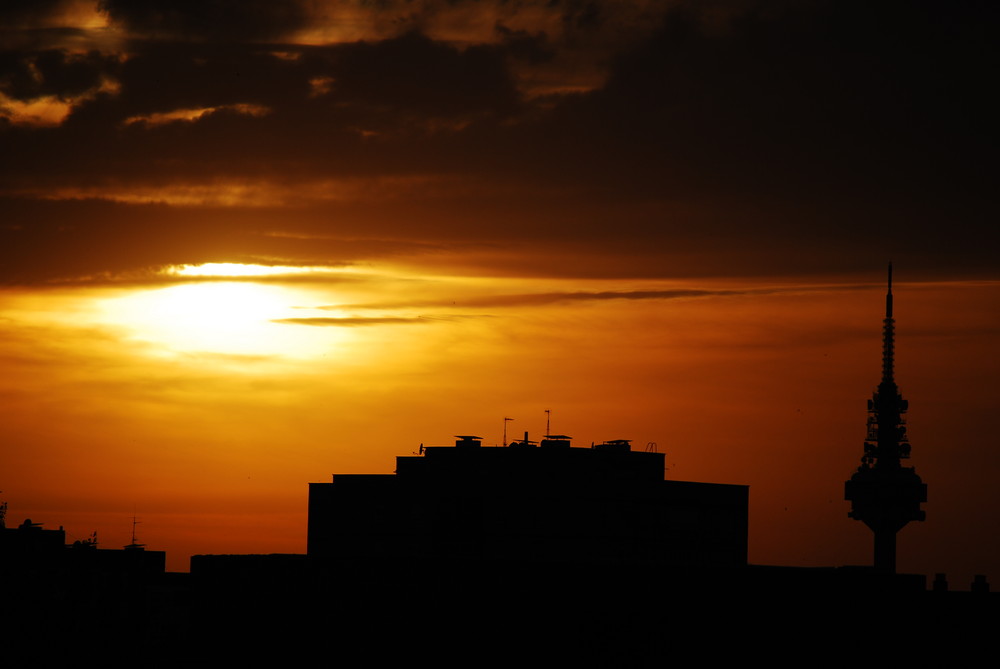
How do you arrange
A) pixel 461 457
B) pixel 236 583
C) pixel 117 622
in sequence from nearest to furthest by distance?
pixel 236 583
pixel 117 622
pixel 461 457

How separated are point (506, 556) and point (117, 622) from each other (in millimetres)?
49481

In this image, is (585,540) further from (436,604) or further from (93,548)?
(436,604)

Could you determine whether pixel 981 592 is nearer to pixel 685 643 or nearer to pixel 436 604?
pixel 685 643

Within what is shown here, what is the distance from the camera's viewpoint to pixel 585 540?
645 ft

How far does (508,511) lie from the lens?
19475cm

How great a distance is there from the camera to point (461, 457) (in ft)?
651

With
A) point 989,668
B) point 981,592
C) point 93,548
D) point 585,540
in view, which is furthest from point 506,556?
point 989,668

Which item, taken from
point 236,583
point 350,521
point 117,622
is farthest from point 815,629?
point 350,521

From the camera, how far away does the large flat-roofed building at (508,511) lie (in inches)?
7643

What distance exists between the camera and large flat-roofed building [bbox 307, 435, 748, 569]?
637ft

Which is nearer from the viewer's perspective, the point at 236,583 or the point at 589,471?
the point at 236,583

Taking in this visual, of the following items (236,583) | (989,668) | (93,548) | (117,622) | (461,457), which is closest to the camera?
(989,668)

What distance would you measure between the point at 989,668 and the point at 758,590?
17.7 metres

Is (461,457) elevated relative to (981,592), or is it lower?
elevated
